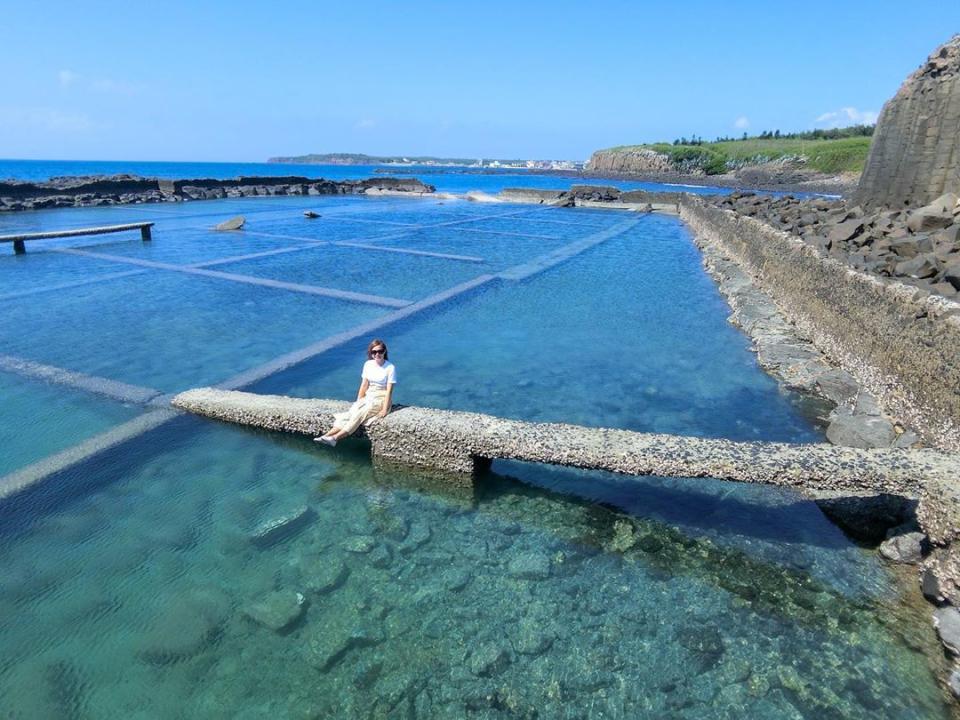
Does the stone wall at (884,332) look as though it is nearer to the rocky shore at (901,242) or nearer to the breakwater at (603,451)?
the rocky shore at (901,242)

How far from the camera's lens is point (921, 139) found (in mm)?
12648

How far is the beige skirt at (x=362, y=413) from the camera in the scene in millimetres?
5570

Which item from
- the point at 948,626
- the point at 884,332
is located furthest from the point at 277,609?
the point at 884,332

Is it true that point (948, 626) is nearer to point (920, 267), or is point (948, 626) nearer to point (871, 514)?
point (871, 514)

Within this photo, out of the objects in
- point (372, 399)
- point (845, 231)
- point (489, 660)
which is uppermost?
point (845, 231)

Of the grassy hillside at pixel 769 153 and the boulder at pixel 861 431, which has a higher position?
the grassy hillside at pixel 769 153

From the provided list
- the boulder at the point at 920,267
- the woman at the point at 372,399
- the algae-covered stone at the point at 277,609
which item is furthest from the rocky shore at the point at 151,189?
the boulder at the point at 920,267

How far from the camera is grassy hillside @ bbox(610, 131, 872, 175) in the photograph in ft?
238

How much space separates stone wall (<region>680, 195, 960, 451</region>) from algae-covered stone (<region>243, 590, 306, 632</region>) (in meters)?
5.75

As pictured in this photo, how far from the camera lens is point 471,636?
12.7 feet

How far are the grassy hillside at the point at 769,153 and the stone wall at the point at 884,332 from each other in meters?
69.9

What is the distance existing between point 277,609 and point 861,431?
5930 millimetres

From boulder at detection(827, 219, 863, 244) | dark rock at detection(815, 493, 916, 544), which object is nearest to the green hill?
boulder at detection(827, 219, 863, 244)

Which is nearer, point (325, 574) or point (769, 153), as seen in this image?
point (325, 574)
